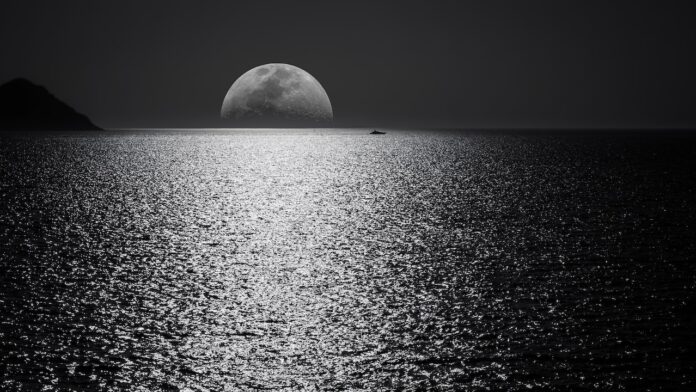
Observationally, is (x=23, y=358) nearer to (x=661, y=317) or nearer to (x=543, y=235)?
(x=661, y=317)

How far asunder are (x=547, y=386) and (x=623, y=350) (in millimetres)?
2385

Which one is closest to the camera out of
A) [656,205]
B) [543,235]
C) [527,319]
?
[527,319]

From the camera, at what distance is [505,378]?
28.9ft

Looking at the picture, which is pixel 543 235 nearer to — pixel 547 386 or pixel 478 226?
pixel 478 226

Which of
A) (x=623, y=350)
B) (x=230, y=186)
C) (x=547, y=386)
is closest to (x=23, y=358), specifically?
(x=547, y=386)

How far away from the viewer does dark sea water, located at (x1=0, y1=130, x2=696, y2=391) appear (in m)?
8.96

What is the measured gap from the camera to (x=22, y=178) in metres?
43.0

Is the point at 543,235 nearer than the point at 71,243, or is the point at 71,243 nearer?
the point at 71,243

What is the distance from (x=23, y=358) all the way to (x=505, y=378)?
7782 mm

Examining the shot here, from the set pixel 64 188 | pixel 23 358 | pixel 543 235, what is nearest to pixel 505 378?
pixel 23 358

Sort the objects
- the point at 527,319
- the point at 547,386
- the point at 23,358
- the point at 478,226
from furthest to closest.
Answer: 1. the point at 478,226
2. the point at 527,319
3. the point at 23,358
4. the point at 547,386

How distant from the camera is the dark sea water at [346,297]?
29.4ft

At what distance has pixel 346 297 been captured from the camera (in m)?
13.0

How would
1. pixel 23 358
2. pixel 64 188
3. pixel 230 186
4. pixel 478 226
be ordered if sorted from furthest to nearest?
pixel 230 186, pixel 64 188, pixel 478 226, pixel 23 358
